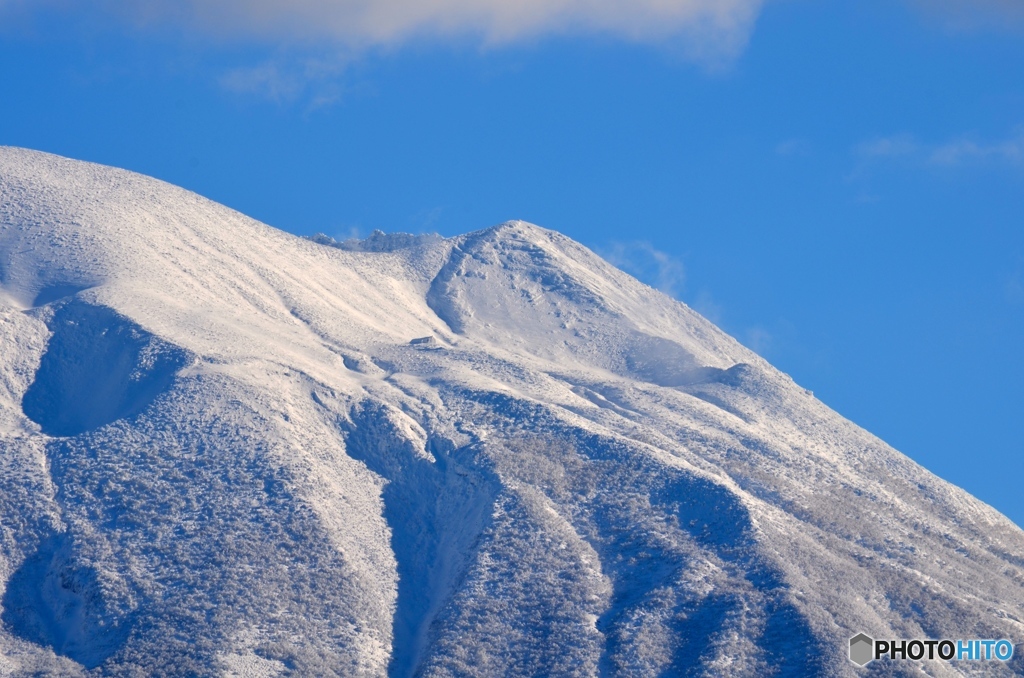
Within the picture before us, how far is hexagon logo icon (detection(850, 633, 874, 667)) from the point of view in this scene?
50.7 m

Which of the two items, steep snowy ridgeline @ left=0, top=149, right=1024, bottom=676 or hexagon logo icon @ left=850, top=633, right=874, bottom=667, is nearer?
hexagon logo icon @ left=850, top=633, right=874, bottom=667

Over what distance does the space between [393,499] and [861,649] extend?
74.5 feet

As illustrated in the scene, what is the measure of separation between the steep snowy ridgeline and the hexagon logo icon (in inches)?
16.4

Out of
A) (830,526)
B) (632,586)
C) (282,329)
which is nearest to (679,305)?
(282,329)

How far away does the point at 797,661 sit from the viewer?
5056cm

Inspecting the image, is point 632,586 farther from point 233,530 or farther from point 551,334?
point 551,334

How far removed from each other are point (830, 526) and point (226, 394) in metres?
28.7

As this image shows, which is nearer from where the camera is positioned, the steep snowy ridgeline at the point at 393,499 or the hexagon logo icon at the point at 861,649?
the hexagon logo icon at the point at 861,649

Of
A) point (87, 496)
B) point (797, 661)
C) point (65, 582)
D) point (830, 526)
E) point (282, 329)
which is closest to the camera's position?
point (797, 661)

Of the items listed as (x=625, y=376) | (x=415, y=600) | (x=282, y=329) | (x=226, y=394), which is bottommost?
(x=415, y=600)

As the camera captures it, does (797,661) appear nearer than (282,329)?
Yes

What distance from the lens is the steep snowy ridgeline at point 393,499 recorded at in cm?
5212

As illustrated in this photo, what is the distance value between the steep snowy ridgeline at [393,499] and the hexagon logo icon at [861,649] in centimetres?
42

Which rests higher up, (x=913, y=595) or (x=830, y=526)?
(x=830, y=526)
